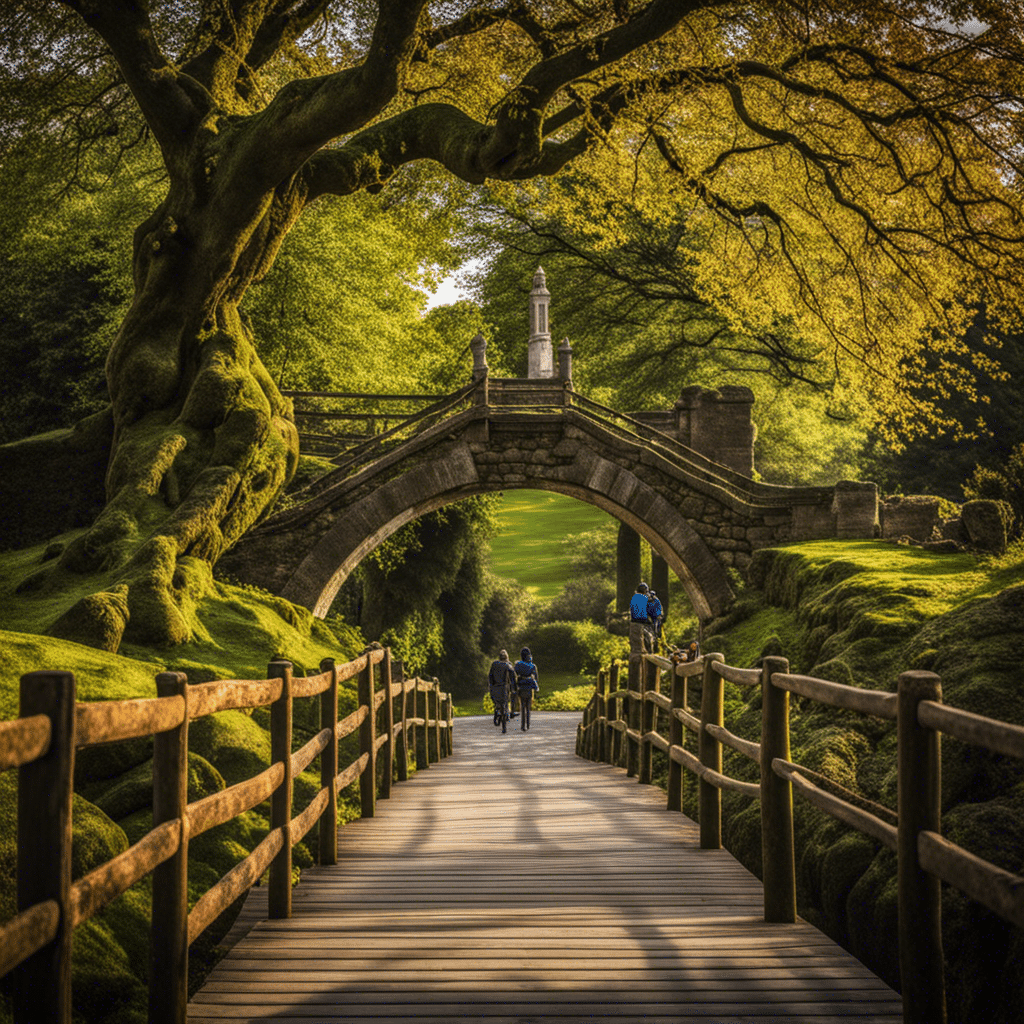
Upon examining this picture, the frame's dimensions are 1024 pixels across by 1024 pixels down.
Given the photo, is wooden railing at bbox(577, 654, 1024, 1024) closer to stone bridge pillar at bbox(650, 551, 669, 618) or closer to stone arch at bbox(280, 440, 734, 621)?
stone arch at bbox(280, 440, 734, 621)

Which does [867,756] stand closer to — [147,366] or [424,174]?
[147,366]

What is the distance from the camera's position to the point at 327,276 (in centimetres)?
2020

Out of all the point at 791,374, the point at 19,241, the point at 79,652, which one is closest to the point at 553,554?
the point at 791,374

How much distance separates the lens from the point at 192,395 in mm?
12336

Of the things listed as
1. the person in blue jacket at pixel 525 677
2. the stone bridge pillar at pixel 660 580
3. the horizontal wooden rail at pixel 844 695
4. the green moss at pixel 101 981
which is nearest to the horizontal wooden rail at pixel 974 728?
the horizontal wooden rail at pixel 844 695

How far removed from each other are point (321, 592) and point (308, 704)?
28.0 ft

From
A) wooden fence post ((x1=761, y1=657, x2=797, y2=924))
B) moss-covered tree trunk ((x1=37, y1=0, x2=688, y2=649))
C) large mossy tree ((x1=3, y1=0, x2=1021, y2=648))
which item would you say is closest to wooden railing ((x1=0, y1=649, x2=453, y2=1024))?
wooden fence post ((x1=761, y1=657, x2=797, y2=924))

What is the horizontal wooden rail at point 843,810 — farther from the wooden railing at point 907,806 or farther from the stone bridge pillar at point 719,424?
the stone bridge pillar at point 719,424

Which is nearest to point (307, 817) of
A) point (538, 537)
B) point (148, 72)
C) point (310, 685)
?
point (310, 685)

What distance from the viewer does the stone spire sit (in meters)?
23.8

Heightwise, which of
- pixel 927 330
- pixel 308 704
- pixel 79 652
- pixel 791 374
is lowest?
pixel 308 704

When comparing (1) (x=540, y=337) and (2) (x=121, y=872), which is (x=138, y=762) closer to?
(2) (x=121, y=872)

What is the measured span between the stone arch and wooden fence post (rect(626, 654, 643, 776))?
7807 mm

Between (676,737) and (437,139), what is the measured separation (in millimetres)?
7367
